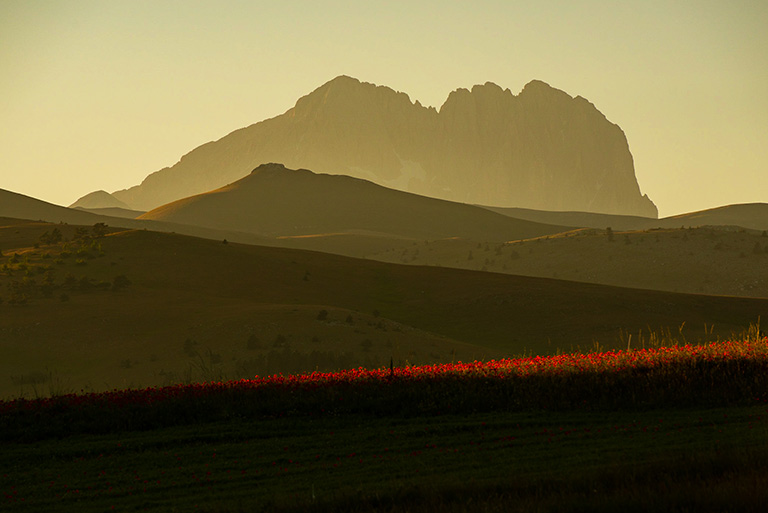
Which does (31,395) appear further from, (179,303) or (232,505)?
(232,505)

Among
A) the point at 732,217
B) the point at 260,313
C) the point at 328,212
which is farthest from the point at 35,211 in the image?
the point at 732,217

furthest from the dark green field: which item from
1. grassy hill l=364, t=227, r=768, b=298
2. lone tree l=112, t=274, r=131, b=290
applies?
grassy hill l=364, t=227, r=768, b=298

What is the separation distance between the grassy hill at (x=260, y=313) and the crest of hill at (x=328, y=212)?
81.5m

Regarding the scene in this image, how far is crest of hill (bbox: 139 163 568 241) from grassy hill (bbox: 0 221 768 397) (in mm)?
81502

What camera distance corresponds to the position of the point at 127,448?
13.8 meters

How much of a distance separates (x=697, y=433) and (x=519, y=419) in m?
3.08

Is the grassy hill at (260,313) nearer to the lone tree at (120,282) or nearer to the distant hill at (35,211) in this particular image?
the lone tree at (120,282)

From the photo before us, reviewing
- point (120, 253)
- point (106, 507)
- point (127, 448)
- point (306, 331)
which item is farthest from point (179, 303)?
point (106, 507)

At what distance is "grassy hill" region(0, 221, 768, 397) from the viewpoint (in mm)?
29734

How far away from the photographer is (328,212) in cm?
15125

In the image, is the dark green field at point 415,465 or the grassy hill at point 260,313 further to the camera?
the grassy hill at point 260,313

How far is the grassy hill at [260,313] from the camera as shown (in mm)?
29734

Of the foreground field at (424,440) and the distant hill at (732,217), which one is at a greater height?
the distant hill at (732,217)

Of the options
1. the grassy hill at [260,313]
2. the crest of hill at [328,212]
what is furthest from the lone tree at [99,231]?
the crest of hill at [328,212]
